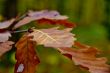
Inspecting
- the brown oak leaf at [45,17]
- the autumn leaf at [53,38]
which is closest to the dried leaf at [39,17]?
the brown oak leaf at [45,17]

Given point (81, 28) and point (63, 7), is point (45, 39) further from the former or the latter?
point (63, 7)

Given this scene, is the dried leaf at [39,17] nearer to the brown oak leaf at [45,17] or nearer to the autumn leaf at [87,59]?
the brown oak leaf at [45,17]

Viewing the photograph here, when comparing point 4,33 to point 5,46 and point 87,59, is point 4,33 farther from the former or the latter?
point 87,59

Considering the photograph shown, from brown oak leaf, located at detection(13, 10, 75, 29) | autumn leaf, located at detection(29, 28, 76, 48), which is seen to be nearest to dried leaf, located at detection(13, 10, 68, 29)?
brown oak leaf, located at detection(13, 10, 75, 29)

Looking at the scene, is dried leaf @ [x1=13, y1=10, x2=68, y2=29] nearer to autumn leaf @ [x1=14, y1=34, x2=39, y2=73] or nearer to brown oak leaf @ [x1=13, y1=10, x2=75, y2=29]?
brown oak leaf @ [x1=13, y1=10, x2=75, y2=29]

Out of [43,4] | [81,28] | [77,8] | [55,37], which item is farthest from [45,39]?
[77,8]

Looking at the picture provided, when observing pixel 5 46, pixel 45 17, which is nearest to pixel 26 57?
pixel 5 46
